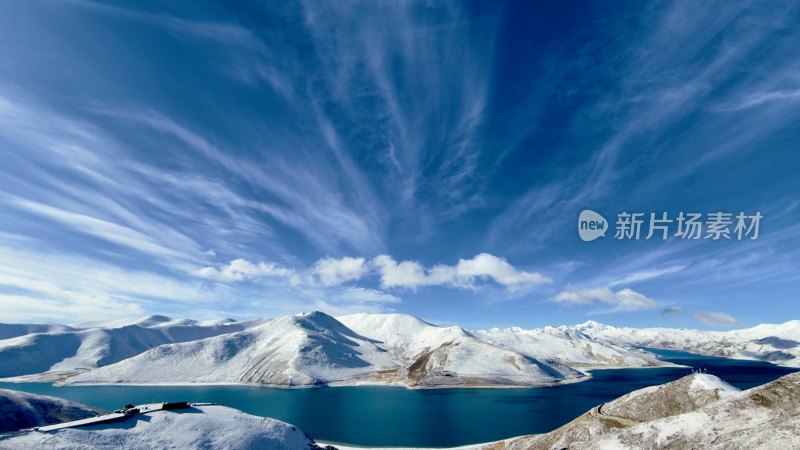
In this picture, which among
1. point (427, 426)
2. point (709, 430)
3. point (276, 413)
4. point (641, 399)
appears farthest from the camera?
point (276, 413)

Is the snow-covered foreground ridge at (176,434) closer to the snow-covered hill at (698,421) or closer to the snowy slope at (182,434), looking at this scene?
the snowy slope at (182,434)

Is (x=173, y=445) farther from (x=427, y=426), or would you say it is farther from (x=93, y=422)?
(x=427, y=426)

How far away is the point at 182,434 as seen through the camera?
70688 millimetres

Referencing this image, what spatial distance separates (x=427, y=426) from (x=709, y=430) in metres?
115

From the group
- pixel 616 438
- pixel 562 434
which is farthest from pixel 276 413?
pixel 616 438

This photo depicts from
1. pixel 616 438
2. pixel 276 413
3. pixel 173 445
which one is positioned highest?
pixel 616 438

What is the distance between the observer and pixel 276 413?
18288 cm

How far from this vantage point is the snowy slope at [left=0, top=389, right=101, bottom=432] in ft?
285

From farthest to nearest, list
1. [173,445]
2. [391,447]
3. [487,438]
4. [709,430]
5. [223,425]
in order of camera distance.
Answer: [487,438], [391,447], [223,425], [173,445], [709,430]

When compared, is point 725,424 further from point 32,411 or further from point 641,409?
point 32,411

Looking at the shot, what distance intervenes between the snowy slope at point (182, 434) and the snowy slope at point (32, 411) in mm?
38876

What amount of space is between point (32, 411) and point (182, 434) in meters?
54.8

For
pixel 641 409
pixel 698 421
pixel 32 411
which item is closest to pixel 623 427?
pixel 641 409

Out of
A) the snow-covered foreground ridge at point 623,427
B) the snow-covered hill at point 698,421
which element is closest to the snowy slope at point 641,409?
the snow-covered hill at point 698,421
